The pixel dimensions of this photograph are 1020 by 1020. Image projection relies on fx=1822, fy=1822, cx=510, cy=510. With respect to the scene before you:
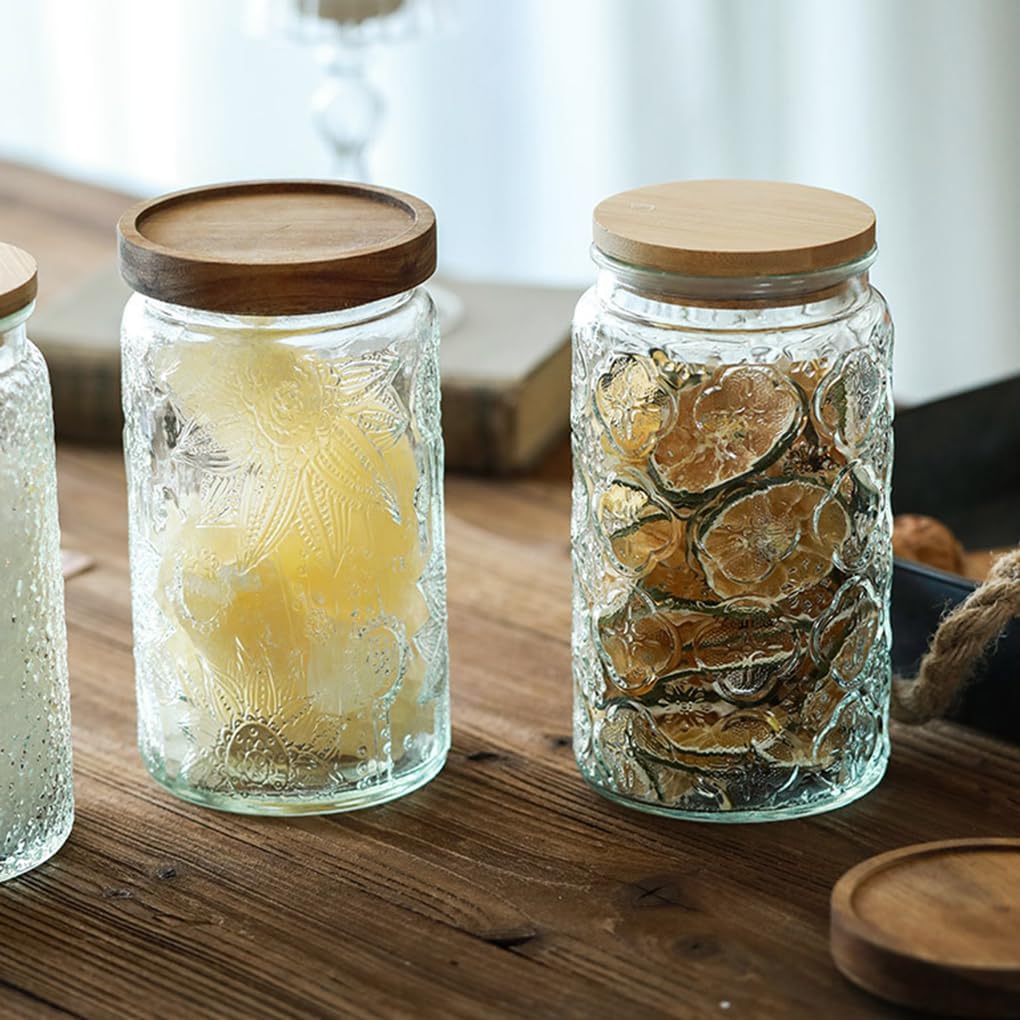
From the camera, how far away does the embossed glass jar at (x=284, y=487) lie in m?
0.68

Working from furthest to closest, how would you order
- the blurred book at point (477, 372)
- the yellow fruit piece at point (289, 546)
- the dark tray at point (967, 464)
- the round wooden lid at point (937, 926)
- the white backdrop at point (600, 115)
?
the white backdrop at point (600, 115) → the blurred book at point (477, 372) → the dark tray at point (967, 464) → the yellow fruit piece at point (289, 546) → the round wooden lid at point (937, 926)

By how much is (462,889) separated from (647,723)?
99 millimetres

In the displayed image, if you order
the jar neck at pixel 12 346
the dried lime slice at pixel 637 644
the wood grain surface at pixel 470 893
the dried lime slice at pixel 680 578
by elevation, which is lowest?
the wood grain surface at pixel 470 893

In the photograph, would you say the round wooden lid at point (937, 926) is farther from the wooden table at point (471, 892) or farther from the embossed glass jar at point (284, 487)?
the embossed glass jar at point (284, 487)

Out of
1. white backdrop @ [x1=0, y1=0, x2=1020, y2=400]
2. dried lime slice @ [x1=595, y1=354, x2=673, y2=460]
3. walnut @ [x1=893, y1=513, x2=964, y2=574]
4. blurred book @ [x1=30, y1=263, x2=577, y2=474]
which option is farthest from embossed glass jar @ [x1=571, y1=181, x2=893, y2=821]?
white backdrop @ [x1=0, y1=0, x2=1020, y2=400]

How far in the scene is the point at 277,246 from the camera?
2.24ft

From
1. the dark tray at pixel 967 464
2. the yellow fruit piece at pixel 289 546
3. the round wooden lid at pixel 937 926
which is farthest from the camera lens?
the dark tray at pixel 967 464

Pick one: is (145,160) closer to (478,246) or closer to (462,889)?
(478,246)

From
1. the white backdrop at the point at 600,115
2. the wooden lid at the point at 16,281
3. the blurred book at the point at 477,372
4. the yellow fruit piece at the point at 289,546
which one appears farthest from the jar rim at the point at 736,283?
the white backdrop at the point at 600,115

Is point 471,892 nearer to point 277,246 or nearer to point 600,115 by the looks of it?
point 277,246

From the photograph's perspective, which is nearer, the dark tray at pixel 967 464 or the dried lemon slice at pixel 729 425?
the dried lemon slice at pixel 729 425

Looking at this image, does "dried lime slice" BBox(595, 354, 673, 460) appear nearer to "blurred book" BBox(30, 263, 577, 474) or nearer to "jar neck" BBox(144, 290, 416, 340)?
"jar neck" BBox(144, 290, 416, 340)

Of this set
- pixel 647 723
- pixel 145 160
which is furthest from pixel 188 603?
pixel 145 160

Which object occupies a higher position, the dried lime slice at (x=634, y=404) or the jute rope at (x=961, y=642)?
the dried lime slice at (x=634, y=404)
